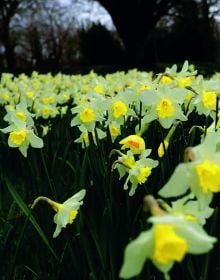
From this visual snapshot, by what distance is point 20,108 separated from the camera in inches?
88.4

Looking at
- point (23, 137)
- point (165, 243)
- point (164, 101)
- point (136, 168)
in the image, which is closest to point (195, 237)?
point (165, 243)

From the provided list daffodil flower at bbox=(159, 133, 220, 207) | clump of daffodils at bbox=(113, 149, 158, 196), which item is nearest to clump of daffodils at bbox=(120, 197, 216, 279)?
daffodil flower at bbox=(159, 133, 220, 207)

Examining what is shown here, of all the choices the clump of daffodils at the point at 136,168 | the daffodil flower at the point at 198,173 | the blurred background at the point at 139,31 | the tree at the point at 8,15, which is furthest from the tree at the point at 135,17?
the daffodil flower at the point at 198,173

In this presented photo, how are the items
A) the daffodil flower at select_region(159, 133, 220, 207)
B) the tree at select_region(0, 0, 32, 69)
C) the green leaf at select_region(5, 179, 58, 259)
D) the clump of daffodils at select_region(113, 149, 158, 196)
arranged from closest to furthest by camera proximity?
the daffodil flower at select_region(159, 133, 220, 207)
the clump of daffodils at select_region(113, 149, 158, 196)
the green leaf at select_region(5, 179, 58, 259)
the tree at select_region(0, 0, 32, 69)

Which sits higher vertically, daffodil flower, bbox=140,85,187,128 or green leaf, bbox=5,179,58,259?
daffodil flower, bbox=140,85,187,128

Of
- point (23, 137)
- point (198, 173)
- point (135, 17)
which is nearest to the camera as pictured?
point (198, 173)

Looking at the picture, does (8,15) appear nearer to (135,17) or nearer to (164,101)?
(135,17)

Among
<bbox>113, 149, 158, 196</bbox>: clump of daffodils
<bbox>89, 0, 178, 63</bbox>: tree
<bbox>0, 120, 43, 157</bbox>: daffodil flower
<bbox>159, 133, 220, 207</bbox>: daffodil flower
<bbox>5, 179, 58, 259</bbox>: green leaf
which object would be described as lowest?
<bbox>5, 179, 58, 259</bbox>: green leaf

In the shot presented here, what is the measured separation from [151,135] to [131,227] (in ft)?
2.47

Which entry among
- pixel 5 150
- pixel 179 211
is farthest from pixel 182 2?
pixel 179 211

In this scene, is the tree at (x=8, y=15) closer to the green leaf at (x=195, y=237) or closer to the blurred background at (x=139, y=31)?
the blurred background at (x=139, y=31)

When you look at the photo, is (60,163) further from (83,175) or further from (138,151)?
(138,151)

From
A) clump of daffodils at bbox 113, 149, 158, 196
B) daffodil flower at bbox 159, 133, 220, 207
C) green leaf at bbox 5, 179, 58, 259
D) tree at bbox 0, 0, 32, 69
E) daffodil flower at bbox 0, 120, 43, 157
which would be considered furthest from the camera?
tree at bbox 0, 0, 32, 69

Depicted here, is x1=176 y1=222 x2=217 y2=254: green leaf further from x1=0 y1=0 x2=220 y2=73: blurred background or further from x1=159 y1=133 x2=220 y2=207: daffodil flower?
x1=0 y1=0 x2=220 y2=73: blurred background
